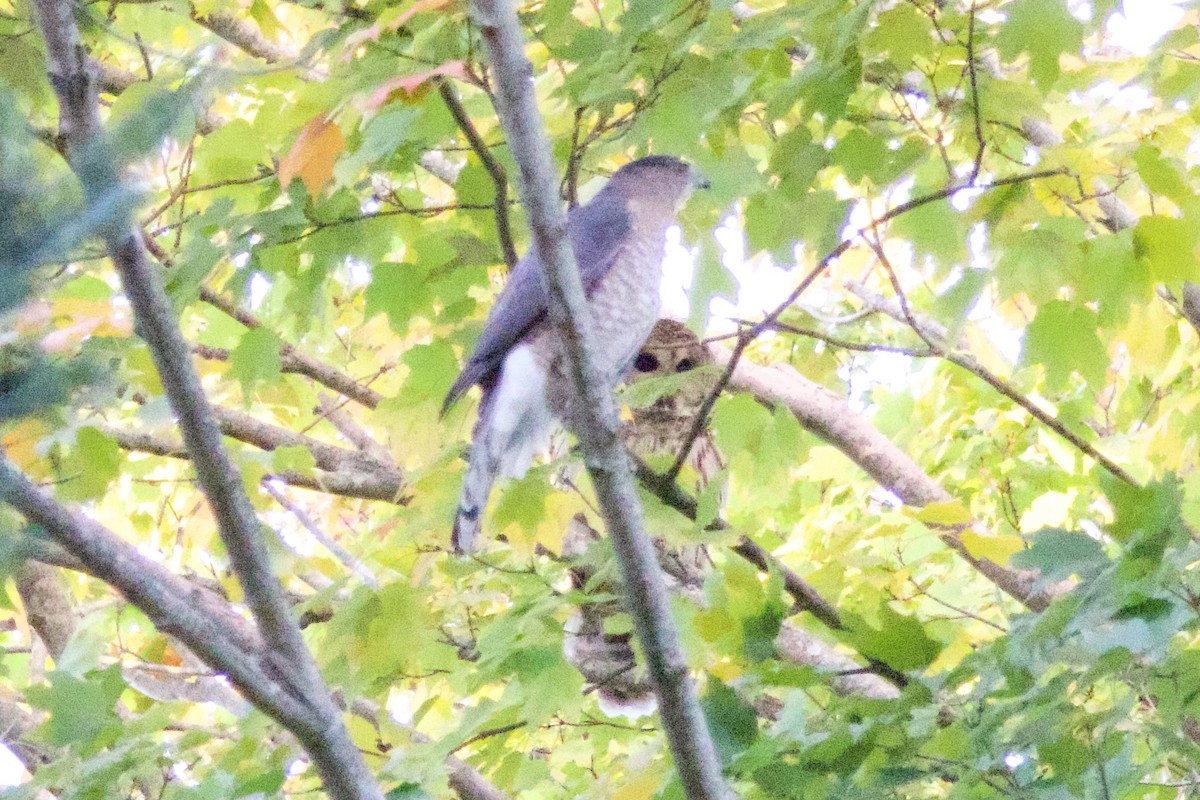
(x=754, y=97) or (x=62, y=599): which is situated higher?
(x=754, y=97)

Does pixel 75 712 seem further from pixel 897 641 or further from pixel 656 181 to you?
pixel 656 181

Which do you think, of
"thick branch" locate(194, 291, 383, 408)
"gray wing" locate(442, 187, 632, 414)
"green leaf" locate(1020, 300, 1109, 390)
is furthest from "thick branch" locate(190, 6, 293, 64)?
"green leaf" locate(1020, 300, 1109, 390)

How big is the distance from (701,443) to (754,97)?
1250 millimetres

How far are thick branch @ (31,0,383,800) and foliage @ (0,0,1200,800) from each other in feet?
0.30

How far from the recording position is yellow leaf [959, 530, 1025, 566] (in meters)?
1.83

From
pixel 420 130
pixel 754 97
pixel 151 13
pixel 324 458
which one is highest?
pixel 151 13

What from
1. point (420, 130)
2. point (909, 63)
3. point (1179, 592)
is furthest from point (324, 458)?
point (1179, 592)

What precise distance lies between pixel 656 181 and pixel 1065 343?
1.44 meters

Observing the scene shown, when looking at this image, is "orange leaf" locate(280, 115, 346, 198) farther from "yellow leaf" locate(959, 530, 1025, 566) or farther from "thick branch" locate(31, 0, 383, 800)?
"yellow leaf" locate(959, 530, 1025, 566)

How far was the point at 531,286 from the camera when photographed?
2764mm

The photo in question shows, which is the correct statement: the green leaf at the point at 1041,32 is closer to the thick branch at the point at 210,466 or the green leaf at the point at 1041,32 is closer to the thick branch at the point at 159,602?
the thick branch at the point at 210,466

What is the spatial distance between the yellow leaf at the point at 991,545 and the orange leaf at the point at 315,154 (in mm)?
1133

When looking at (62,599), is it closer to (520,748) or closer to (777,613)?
(520,748)

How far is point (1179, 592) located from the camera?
135 cm
